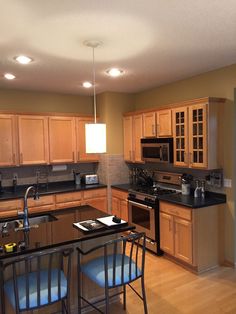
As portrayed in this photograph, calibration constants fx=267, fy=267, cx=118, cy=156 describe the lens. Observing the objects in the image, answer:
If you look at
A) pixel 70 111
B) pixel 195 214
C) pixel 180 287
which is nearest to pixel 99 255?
pixel 180 287

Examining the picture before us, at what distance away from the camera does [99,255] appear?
8.74ft

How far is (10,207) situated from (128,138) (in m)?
2.36

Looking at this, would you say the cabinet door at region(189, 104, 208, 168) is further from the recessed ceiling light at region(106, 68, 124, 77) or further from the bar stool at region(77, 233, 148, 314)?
the bar stool at region(77, 233, 148, 314)

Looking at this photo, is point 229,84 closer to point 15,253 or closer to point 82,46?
point 82,46

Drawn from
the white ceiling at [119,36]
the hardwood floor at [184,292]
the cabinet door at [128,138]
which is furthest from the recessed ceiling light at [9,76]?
the hardwood floor at [184,292]

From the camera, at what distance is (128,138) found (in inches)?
199

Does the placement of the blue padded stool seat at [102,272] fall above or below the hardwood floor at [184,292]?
above

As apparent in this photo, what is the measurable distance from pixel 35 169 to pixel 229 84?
348 centimetres

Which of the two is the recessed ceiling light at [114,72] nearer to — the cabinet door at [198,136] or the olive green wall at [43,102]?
the cabinet door at [198,136]

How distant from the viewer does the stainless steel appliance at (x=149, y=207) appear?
393 centimetres

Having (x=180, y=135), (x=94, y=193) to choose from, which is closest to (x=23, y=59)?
(x=180, y=135)

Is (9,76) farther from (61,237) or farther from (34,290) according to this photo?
(34,290)

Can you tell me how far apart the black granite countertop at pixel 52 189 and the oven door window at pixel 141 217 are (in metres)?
0.85

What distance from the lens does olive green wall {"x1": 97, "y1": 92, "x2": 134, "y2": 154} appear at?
5.01 metres
